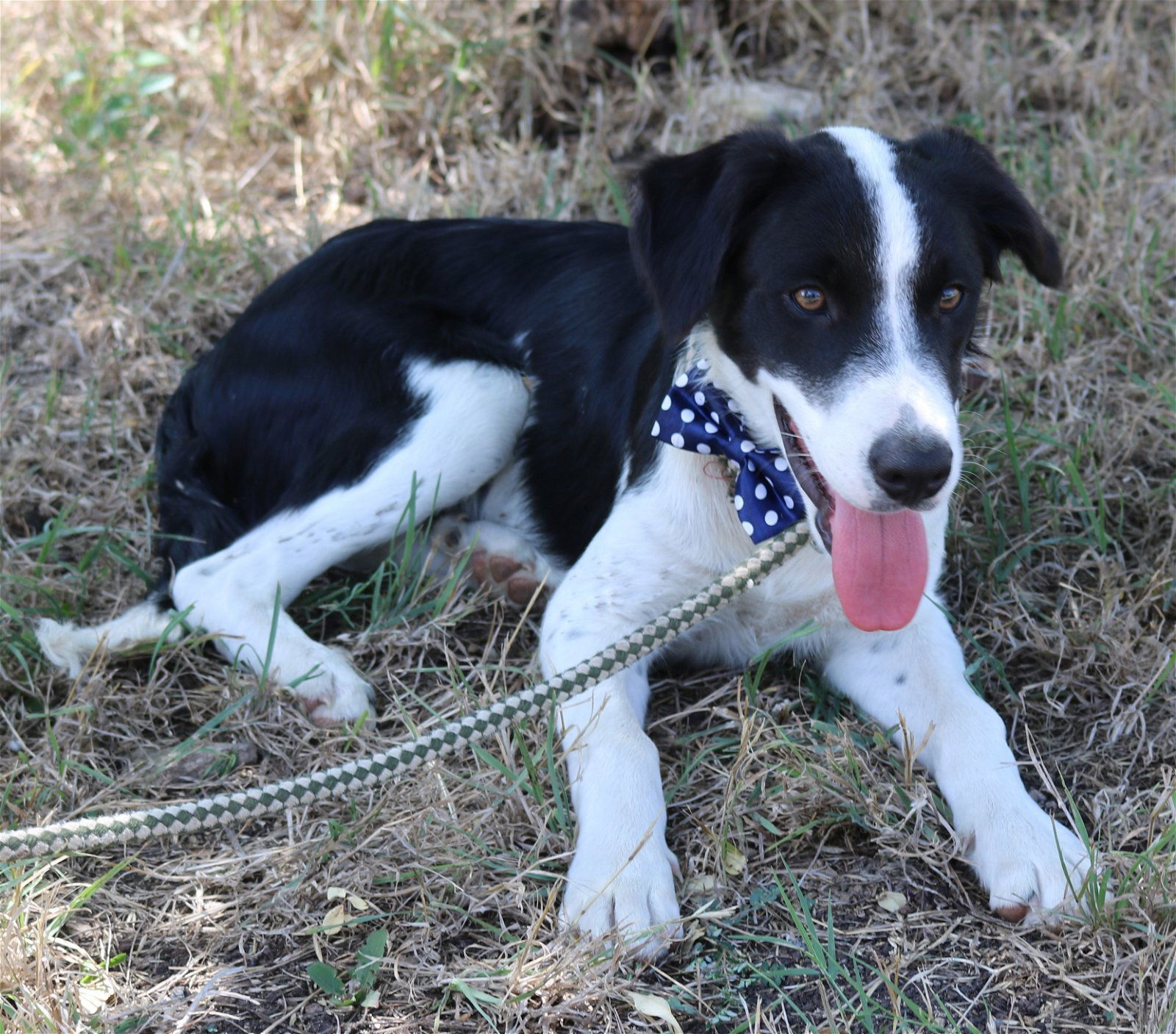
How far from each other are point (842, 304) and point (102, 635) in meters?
1.74

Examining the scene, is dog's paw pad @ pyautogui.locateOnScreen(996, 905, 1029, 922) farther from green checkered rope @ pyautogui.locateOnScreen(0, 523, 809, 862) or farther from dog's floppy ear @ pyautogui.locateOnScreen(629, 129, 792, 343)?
dog's floppy ear @ pyautogui.locateOnScreen(629, 129, 792, 343)

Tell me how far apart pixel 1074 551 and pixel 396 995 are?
78.6 inches

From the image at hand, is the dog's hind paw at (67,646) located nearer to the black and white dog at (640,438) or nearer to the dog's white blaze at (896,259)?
the black and white dog at (640,438)

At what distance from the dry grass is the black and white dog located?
0.12 metres

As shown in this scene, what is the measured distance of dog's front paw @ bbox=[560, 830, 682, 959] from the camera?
216cm

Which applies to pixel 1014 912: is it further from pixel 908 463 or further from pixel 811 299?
pixel 811 299

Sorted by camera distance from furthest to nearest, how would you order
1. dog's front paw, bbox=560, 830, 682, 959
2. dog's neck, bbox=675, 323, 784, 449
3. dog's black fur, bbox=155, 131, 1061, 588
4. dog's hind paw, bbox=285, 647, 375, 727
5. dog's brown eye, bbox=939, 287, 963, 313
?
1. dog's black fur, bbox=155, 131, 1061, 588
2. dog's hind paw, bbox=285, 647, 375, 727
3. dog's neck, bbox=675, 323, 784, 449
4. dog's brown eye, bbox=939, 287, 963, 313
5. dog's front paw, bbox=560, 830, 682, 959

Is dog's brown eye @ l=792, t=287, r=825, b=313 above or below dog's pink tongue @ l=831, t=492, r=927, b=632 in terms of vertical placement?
above

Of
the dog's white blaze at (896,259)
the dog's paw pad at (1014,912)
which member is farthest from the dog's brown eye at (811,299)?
the dog's paw pad at (1014,912)

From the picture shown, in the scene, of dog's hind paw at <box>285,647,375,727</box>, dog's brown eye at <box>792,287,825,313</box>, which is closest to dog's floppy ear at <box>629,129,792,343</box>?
dog's brown eye at <box>792,287,825,313</box>

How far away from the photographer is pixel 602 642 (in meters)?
2.74

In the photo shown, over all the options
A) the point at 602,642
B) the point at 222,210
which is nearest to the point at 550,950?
the point at 602,642

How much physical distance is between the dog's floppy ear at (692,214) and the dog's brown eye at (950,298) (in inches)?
15.4

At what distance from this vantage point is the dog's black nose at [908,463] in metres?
2.18
